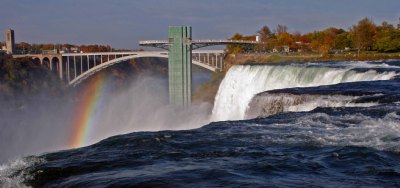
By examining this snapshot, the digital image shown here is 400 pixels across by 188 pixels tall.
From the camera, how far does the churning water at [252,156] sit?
6969 mm

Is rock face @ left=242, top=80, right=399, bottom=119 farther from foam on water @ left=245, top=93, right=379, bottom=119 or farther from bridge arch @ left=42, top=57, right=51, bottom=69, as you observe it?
bridge arch @ left=42, top=57, right=51, bottom=69

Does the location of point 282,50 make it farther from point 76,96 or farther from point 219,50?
point 76,96

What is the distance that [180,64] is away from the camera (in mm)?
40719

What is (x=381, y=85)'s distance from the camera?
16422 millimetres

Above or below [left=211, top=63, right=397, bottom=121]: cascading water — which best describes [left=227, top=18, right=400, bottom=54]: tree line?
above

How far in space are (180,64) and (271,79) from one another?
1722 cm

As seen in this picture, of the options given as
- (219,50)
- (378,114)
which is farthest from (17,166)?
(219,50)

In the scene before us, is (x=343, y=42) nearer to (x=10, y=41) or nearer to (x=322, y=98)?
(x=322, y=98)

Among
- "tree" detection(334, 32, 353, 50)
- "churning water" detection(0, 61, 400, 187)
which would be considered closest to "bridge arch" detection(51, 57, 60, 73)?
"tree" detection(334, 32, 353, 50)

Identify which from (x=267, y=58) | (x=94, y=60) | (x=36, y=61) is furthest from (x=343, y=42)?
(x=36, y=61)

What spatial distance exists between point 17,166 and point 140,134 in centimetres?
278

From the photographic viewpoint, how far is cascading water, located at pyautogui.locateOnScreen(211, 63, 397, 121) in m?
20.2

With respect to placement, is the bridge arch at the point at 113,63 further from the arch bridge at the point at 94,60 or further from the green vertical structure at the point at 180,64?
the green vertical structure at the point at 180,64

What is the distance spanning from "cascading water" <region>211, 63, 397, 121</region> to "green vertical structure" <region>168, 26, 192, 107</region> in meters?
10.9
